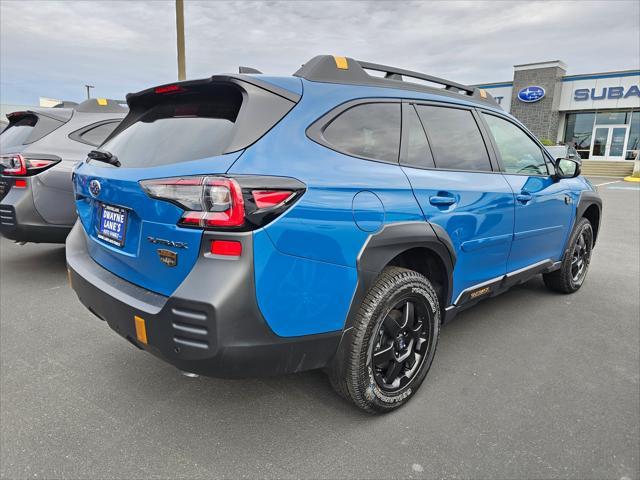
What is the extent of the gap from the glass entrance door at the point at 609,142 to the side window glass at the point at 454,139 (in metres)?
29.9

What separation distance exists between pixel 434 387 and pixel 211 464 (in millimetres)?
1380

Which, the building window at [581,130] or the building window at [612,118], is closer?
the building window at [612,118]

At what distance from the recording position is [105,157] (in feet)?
7.80

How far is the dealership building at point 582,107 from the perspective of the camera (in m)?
26.6

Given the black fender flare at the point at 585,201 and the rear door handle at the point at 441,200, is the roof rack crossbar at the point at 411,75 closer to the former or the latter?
the rear door handle at the point at 441,200

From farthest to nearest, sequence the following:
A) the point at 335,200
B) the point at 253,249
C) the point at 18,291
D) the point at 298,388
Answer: the point at 18,291 < the point at 298,388 < the point at 335,200 < the point at 253,249

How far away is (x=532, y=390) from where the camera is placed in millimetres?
2693

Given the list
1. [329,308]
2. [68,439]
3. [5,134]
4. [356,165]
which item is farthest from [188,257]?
[5,134]

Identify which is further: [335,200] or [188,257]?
[335,200]

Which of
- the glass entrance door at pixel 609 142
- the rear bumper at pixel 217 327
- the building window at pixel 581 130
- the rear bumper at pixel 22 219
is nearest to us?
the rear bumper at pixel 217 327

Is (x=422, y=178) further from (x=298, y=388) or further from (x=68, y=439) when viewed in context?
(x=68, y=439)

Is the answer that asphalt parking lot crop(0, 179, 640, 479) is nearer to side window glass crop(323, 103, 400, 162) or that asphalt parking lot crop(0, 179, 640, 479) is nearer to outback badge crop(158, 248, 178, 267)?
outback badge crop(158, 248, 178, 267)

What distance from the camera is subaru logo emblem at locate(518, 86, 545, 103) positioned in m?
28.8

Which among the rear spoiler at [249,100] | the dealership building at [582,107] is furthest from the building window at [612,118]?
the rear spoiler at [249,100]
